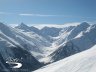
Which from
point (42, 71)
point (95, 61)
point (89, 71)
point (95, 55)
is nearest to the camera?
point (89, 71)

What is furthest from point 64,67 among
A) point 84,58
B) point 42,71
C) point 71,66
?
point 42,71

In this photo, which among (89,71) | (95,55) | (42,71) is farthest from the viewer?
(42,71)

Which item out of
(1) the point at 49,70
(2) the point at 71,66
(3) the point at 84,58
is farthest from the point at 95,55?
(1) the point at 49,70

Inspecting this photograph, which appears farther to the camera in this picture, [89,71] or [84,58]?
[84,58]

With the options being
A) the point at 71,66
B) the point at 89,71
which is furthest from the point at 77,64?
the point at 89,71

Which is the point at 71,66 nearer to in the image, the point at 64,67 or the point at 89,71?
the point at 64,67

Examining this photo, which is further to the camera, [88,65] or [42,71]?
[42,71]

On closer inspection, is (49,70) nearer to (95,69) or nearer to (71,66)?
(71,66)

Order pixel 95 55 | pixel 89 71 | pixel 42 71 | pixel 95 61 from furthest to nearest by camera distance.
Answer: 1. pixel 42 71
2. pixel 95 55
3. pixel 95 61
4. pixel 89 71
